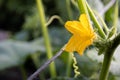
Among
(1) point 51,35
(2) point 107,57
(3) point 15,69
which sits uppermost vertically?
(2) point 107,57

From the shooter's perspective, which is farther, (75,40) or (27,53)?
(27,53)

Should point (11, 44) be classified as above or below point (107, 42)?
below

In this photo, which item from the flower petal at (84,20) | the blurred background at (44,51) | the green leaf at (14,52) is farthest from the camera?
the green leaf at (14,52)

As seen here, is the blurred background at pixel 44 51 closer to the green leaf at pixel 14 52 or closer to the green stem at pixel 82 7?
the green leaf at pixel 14 52

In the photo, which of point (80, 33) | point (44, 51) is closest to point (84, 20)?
point (80, 33)

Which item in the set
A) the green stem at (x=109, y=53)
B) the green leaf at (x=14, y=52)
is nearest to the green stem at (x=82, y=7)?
the green stem at (x=109, y=53)

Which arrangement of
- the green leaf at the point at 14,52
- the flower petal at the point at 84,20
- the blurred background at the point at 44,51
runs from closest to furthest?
the flower petal at the point at 84,20 < the blurred background at the point at 44,51 < the green leaf at the point at 14,52

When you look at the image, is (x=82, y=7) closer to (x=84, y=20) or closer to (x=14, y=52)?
(x=84, y=20)

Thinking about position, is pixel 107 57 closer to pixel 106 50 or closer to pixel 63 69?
pixel 106 50

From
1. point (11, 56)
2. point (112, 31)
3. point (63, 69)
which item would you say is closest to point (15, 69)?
point (11, 56)
